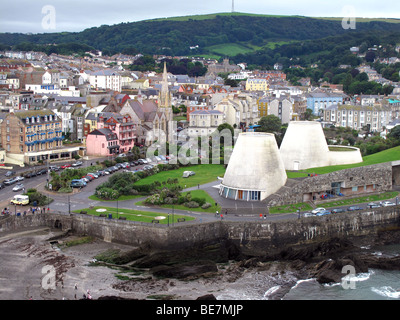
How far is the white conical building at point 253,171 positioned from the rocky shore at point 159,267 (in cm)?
634

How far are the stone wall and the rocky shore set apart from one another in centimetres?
532

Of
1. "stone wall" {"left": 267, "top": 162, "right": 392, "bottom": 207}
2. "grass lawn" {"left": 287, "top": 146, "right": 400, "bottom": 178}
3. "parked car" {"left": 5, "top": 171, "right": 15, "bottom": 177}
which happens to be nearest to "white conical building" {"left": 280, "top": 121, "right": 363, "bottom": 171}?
"grass lawn" {"left": 287, "top": 146, "right": 400, "bottom": 178}

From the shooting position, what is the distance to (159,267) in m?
35.9

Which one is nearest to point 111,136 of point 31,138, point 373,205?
point 31,138

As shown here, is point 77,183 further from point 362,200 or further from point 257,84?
point 257,84

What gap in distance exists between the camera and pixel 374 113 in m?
92.5

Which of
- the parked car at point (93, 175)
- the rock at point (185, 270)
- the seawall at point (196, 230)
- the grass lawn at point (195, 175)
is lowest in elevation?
the rock at point (185, 270)

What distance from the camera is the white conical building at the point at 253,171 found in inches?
1789

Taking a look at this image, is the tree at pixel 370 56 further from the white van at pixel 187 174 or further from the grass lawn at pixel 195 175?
the white van at pixel 187 174

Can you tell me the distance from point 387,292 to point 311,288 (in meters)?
4.40

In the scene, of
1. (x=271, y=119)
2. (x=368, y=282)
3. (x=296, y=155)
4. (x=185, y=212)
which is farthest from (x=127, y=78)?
(x=368, y=282)

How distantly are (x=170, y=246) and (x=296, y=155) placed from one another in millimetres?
19629

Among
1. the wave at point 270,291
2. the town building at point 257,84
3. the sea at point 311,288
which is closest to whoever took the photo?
the wave at point 270,291

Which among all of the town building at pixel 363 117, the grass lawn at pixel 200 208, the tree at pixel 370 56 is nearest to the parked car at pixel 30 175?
the grass lawn at pixel 200 208
